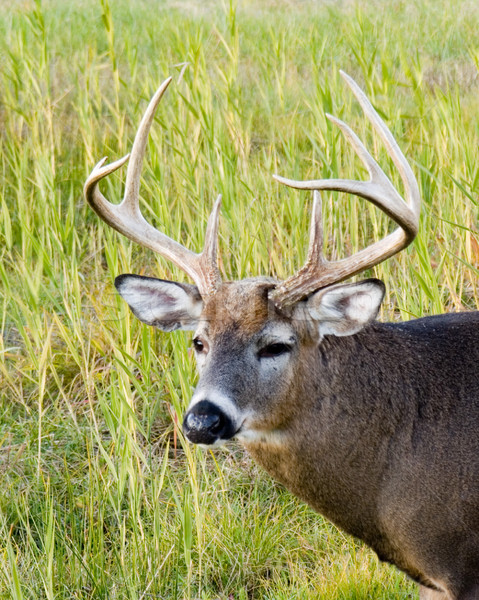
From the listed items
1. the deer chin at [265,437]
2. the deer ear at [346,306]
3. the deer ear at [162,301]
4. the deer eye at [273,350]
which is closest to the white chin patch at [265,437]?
the deer chin at [265,437]

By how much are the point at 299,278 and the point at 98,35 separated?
7895mm

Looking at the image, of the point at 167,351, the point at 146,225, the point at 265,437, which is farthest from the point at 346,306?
the point at 167,351

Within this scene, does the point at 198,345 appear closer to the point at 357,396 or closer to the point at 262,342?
the point at 262,342

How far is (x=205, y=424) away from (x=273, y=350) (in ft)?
1.53

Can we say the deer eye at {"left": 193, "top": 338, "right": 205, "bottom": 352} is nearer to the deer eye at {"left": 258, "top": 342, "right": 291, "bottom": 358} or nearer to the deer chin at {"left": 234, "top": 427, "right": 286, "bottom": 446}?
the deer eye at {"left": 258, "top": 342, "right": 291, "bottom": 358}

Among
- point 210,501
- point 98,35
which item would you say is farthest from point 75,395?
point 98,35

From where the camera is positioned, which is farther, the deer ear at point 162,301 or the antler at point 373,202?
the deer ear at point 162,301

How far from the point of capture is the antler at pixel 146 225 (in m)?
3.28

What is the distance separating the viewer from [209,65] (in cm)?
889

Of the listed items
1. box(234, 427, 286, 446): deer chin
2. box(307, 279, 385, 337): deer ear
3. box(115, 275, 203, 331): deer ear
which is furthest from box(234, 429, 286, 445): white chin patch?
box(115, 275, 203, 331): deer ear

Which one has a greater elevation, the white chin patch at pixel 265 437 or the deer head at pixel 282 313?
the deer head at pixel 282 313

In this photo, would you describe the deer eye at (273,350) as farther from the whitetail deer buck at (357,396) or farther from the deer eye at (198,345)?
the deer eye at (198,345)

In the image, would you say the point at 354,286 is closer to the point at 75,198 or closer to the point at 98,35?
the point at 75,198

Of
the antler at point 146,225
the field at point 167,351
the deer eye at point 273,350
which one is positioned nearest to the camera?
the deer eye at point 273,350
